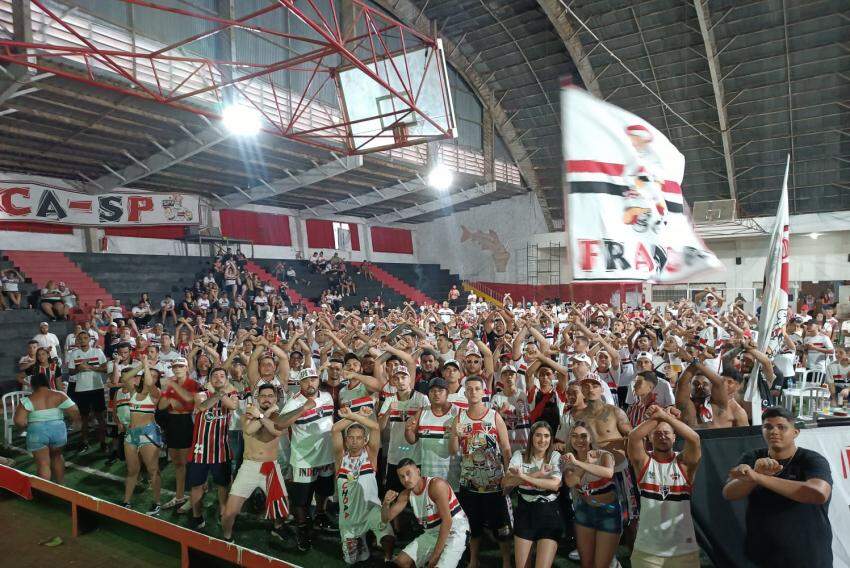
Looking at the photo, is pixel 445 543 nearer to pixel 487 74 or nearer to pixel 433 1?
pixel 433 1

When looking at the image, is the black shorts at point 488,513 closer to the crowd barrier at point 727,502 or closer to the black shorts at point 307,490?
the crowd barrier at point 727,502

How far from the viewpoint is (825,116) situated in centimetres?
2097

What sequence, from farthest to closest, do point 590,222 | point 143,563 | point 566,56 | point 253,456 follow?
1. point 566,56
2. point 253,456
3. point 143,563
4. point 590,222

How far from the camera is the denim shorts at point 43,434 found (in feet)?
20.5

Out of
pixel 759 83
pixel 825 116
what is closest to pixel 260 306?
pixel 759 83

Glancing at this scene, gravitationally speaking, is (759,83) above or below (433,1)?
below

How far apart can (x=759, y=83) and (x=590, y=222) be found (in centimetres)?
2251

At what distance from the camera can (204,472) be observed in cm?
558

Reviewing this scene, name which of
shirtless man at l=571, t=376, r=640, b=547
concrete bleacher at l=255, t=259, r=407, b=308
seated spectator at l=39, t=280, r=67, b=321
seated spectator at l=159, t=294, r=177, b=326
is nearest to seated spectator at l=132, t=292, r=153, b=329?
seated spectator at l=159, t=294, r=177, b=326

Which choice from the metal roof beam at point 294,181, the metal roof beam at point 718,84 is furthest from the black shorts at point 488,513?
the metal roof beam at point 718,84

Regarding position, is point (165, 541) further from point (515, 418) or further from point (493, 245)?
point (493, 245)

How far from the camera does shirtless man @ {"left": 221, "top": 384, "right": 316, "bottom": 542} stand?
518cm

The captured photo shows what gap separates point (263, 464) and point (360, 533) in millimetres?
1190

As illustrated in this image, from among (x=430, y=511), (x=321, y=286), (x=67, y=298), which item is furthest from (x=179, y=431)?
(x=321, y=286)
